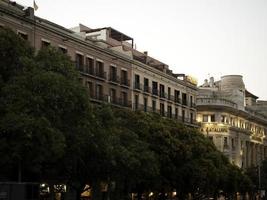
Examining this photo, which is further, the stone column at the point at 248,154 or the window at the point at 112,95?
the stone column at the point at 248,154

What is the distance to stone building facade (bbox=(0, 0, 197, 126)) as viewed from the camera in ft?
192

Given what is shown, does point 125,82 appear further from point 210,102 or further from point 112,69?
point 210,102

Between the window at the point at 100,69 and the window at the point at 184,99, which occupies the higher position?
the window at the point at 100,69

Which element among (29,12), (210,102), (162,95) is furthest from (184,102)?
(29,12)

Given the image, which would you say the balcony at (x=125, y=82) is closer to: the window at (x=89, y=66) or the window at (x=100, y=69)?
the window at (x=100, y=69)

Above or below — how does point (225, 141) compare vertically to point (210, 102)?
below

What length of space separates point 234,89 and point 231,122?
1522 centimetres

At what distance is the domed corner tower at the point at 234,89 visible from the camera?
4749 inches

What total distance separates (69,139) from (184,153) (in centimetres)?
2157

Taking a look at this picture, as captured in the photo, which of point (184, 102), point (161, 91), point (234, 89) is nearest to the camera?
point (161, 91)

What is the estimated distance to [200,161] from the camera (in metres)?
59.7

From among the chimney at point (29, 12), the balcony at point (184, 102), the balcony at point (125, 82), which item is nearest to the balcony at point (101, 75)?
the balcony at point (125, 82)

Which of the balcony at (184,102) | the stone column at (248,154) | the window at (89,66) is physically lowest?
the stone column at (248,154)

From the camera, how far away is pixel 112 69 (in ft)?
238
